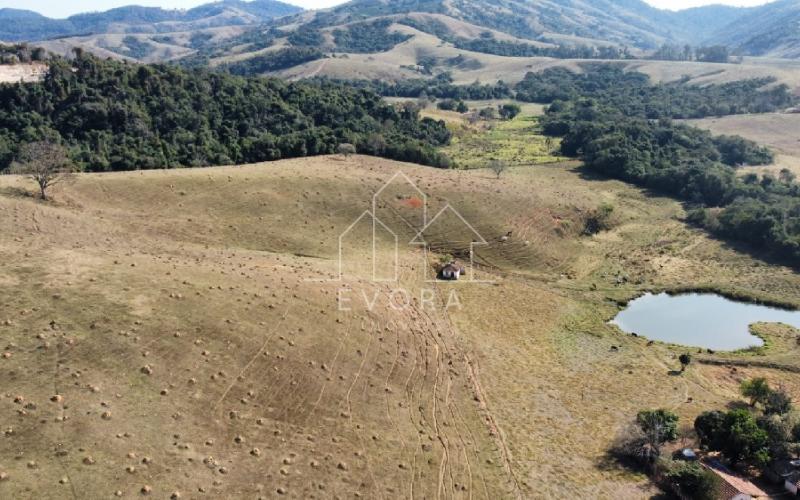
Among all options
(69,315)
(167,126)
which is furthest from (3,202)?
(167,126)

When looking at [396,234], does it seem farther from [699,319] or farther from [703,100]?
[703,100]

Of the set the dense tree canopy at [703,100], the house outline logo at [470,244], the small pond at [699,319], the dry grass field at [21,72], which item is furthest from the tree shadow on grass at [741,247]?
the dry grass field at [21,72]

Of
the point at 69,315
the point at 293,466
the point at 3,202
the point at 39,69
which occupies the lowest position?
the point at 293,466

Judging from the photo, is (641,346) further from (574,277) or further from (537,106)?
(537,106)

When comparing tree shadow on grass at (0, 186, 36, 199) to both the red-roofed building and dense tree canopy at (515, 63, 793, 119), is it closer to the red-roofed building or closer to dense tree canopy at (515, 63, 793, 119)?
the red-roofed building

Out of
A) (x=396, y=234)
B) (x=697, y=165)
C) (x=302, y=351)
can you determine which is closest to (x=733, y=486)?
(x=302, y=351)

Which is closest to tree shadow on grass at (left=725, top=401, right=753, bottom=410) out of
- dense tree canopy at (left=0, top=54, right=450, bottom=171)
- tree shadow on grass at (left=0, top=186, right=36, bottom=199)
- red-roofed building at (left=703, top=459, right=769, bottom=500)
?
red-roofed building at (left=703, top=459, right=769, bottom=500)

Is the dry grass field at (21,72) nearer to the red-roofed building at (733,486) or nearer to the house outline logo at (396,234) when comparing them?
the house outline logo at (396,234)
